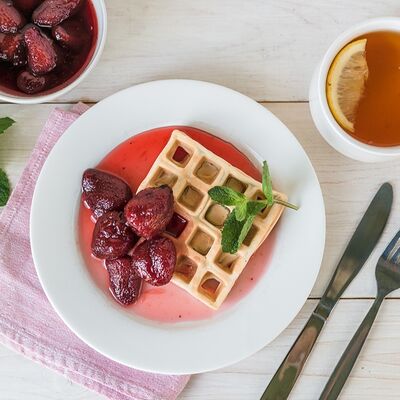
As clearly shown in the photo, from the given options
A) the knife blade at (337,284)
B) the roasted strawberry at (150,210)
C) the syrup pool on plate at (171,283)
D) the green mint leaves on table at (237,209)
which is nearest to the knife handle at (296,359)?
the knife blade at (337,284)

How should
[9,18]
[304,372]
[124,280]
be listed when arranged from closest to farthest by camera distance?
[9,18] < [124,280] < [304,372]

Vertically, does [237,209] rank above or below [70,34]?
below

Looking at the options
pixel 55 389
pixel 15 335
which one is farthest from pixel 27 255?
pixel 55 389

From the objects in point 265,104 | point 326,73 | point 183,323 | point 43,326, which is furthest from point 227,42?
point 43,326

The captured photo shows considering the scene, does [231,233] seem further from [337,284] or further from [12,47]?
[12,47]

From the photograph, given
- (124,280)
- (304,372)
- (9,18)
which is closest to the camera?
(9,18)

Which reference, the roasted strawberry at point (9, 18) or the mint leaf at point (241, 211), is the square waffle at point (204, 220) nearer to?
the mint leaf at point (241, 211)

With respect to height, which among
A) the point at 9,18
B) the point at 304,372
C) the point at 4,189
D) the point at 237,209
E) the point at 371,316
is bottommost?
the point at 304,372
